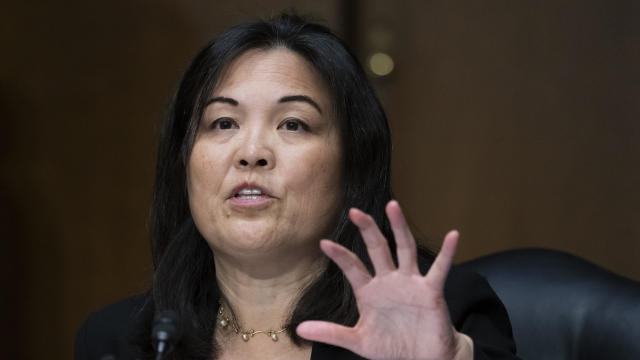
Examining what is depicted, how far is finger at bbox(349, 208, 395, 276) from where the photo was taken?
1.27 meters

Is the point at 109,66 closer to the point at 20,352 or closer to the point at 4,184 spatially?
the point at 4,184

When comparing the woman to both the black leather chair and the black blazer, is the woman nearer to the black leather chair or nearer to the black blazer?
the black blazer

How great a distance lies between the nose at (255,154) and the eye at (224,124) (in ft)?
0.28

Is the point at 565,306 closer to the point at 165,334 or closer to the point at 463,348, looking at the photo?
the point at 463,348

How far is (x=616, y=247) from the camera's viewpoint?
2602 mm

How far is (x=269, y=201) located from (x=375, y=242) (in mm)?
456

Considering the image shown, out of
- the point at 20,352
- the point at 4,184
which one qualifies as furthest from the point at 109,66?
the point at 20,352

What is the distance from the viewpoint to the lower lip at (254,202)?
1716 millimetres

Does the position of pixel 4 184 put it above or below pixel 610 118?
below

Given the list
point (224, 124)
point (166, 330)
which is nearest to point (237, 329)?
point (224, 124)

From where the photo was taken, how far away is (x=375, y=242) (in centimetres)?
129

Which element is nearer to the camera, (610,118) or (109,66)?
(610,118)

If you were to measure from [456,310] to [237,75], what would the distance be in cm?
59

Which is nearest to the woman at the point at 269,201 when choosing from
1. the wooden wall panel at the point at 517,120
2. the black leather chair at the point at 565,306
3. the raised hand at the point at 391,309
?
the black leather chair at the point at 565,306
